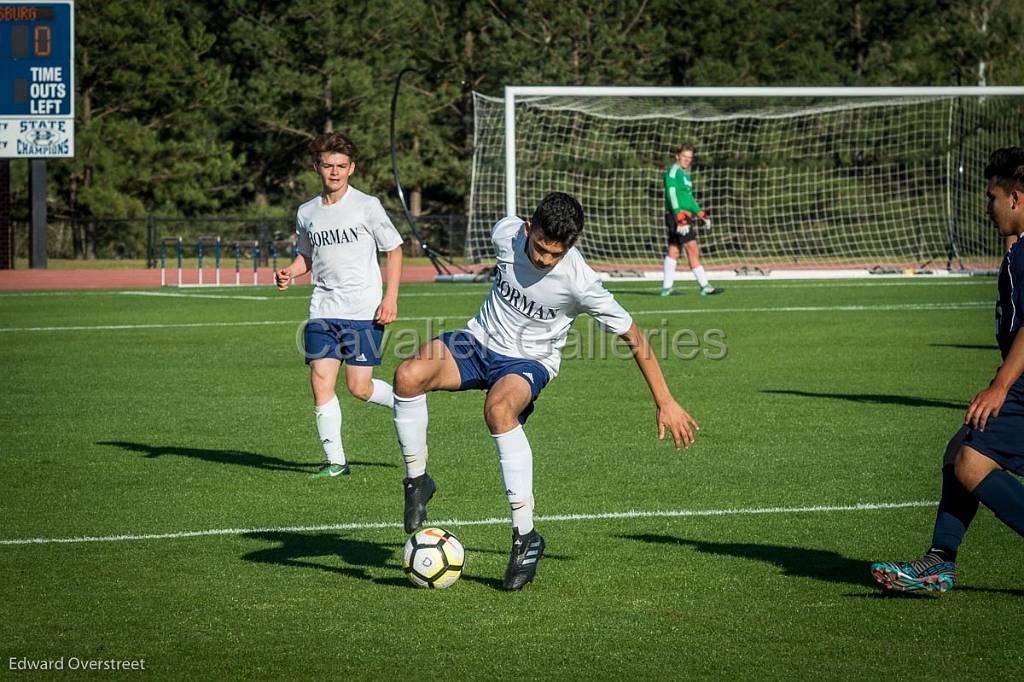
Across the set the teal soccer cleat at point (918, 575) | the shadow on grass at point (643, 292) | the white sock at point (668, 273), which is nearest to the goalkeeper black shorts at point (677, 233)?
the white sock at point (668, 273)

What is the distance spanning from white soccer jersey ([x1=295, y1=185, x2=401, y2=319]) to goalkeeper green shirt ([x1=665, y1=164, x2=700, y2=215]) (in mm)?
13575

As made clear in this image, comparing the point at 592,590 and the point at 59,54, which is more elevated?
the point at 59,54

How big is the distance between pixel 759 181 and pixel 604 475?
101ft

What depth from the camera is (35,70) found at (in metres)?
29.1

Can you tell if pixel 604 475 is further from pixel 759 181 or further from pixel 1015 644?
pixel 759 181

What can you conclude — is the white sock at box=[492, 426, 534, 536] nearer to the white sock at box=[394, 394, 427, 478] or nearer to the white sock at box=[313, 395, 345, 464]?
the white sock at box=[394, 394, 427, 478]

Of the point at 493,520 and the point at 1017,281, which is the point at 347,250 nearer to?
the point at 493,520

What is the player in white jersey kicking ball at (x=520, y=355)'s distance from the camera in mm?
5867

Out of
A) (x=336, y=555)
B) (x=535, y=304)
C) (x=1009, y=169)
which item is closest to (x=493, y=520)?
(x=336, y=555)

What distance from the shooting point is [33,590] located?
19.1 ft

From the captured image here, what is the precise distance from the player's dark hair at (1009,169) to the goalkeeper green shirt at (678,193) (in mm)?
16547

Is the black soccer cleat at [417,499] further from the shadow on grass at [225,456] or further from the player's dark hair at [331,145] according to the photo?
the player's dark hair at [331,145]

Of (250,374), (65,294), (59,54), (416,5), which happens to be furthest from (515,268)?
(416,5)

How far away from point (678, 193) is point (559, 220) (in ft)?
55.0
